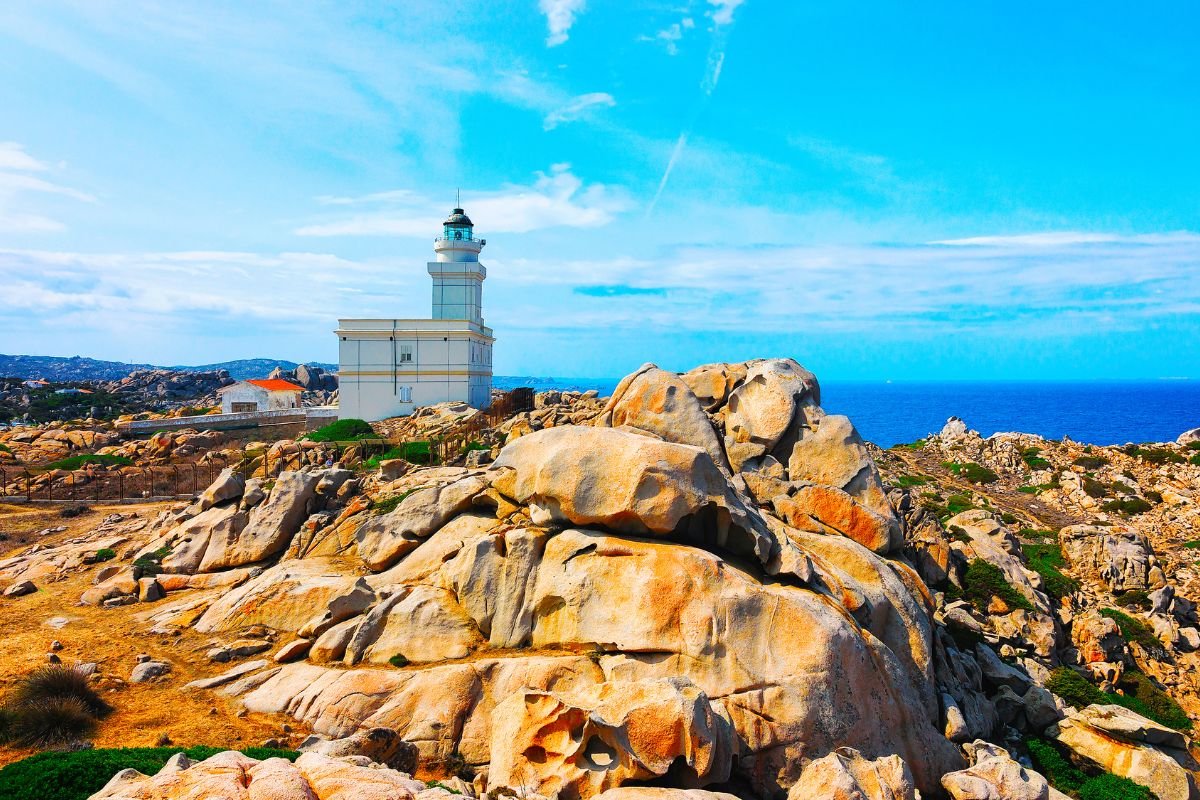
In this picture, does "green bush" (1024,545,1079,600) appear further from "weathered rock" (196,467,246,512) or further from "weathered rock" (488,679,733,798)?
"weathered rock" (196,467,246,512)

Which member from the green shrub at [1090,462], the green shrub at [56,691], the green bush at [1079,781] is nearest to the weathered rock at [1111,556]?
the green bush at [1079,781]

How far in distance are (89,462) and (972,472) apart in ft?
191

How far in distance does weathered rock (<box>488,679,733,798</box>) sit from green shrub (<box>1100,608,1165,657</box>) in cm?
2265

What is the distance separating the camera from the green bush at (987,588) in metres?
24.0

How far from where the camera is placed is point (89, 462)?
4325cm

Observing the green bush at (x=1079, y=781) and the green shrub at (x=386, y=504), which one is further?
the green shrub at (x=386, y=504)

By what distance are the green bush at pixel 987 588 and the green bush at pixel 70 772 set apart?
23.5 meters

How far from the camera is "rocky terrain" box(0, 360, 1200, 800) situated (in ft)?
36.1

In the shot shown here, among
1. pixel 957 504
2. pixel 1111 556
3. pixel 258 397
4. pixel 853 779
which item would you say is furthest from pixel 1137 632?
pixel 258 397

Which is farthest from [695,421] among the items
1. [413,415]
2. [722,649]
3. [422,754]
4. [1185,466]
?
[1185,466]

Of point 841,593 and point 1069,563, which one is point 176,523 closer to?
point 841,593

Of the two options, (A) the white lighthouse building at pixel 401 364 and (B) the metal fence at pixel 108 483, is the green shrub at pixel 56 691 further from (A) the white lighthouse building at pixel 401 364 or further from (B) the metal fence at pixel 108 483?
(A) the white lighthouse building at pixel 401 364

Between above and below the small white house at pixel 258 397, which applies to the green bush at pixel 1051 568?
below

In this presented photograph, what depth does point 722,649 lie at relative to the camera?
43.0 feet
